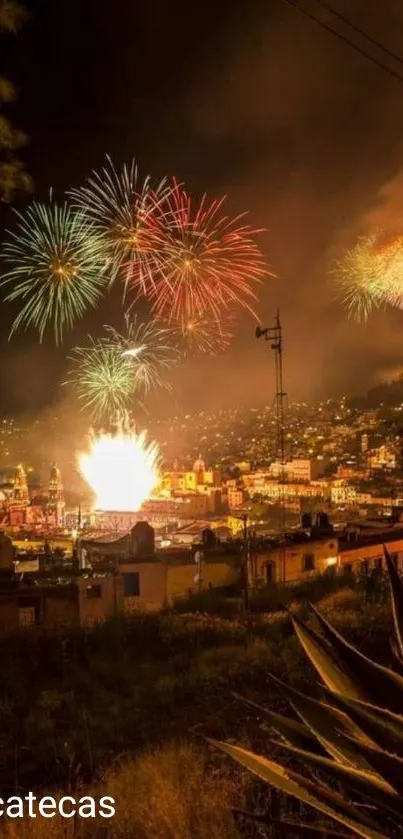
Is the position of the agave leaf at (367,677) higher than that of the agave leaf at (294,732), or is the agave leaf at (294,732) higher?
the agave leaf at (367,677)

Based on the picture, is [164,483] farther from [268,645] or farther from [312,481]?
[268,645]

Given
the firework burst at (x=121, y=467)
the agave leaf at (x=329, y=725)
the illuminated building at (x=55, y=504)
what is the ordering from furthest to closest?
1. the illuminated building at (x=55, y=504)
2. the firework burst at (x=121, y=467)
3. the agave leaf at (x=329, y=725)

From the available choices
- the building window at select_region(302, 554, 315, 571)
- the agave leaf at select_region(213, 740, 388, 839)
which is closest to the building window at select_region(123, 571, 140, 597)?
the building window at select_region(302, 554, 315, 571)

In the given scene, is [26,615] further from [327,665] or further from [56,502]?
[56,502]

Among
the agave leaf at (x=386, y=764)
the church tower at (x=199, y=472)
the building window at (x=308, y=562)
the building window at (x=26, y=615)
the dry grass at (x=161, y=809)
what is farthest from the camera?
the church tower at (x=199, y=472)

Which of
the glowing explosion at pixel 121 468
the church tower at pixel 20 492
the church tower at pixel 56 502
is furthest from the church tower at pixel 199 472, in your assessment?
the church tower at pixel 20 492

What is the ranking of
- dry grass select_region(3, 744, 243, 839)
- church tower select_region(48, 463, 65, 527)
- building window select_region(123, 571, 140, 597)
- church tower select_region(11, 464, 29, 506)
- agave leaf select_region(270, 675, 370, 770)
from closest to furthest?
agave leaf select_region(270, 675, 370, 770)
dry grass select_region(3, 744, 243, 839)
building window select_region(123, 571, 140, 597)
church tower select_region(48, 463, 65, 527)
church tower select_region(11, 464, 29, 506)

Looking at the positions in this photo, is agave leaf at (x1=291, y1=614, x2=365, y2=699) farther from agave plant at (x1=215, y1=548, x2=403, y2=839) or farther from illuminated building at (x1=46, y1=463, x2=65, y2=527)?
illuminated building at (x1=46, y1=463, x2=65, y2=527)

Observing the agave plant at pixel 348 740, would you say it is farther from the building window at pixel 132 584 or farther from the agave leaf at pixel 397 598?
the building window at pixel 132 584
